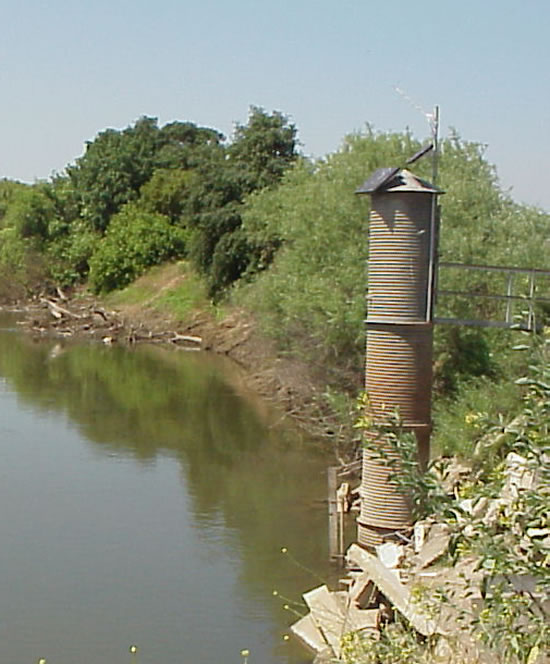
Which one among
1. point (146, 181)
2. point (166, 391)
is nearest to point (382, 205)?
point (166, 391)

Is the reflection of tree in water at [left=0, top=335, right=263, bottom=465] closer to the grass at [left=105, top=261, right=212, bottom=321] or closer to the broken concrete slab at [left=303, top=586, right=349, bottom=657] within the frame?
the grass at [left=105, top=261, right=212, bottom=321]

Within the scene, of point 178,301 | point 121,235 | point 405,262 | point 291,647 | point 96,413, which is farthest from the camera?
point 121,235

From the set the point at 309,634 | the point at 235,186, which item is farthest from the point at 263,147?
the point at 309,634

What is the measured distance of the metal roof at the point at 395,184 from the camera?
13.1 metres

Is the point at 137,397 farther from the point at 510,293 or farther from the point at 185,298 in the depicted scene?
the point at 510,293

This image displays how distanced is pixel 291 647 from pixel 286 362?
38.6 ft

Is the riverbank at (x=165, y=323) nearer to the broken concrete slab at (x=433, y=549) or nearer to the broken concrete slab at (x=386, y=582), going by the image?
the broken concrete slab at (x=386, y=582)

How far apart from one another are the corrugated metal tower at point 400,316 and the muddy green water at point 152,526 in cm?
169

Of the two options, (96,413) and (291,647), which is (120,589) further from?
(96,413)

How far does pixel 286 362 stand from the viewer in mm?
22844

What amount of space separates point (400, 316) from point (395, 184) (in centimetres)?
169

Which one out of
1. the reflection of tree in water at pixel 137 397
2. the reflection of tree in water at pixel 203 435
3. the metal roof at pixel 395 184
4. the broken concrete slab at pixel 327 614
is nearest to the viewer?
the broken concrete slab at pixel 327 614

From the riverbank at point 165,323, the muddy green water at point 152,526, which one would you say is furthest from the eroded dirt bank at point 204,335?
the muddy green water at point 152,526

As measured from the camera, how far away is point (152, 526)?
52.0 ft
